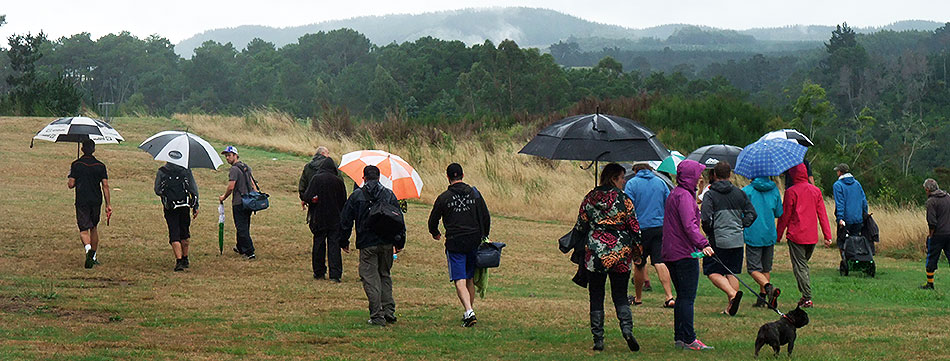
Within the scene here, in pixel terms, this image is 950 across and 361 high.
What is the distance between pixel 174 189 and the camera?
42.9ft

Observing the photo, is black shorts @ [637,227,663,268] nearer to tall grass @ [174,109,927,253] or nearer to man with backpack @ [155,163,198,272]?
man with backpack @ [155,163,198,272]

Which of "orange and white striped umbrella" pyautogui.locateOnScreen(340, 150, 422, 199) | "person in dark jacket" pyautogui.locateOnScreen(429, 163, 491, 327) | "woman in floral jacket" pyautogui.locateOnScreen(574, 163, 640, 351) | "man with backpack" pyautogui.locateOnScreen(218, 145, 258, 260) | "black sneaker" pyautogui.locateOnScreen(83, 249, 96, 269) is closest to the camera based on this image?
"woman in floral jacket" pyautogui.locateOnScreen(574, 163, 640, 351)

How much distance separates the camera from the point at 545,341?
9.30 metres

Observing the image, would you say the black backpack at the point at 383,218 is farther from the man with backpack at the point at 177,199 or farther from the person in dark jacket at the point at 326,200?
the man with backpack at the point at 177,199

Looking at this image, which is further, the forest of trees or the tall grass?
the forest of trees

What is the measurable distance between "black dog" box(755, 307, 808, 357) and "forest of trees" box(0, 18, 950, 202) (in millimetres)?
22127

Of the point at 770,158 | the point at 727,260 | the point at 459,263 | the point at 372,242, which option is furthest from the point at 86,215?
the point at 770,158

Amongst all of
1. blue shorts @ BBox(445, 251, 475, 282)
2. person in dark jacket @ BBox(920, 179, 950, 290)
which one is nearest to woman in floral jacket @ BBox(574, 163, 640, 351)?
blue shorts @ BBox(445, 251, 475, 282)

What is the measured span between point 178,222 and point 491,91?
212ft

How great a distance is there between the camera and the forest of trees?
1658 inches

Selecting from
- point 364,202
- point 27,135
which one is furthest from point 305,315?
point 27,135

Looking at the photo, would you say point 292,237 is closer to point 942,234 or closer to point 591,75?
point 942,234

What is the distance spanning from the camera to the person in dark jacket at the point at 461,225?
32.0 feet

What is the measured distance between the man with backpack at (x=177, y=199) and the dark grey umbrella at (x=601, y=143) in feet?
16.9
